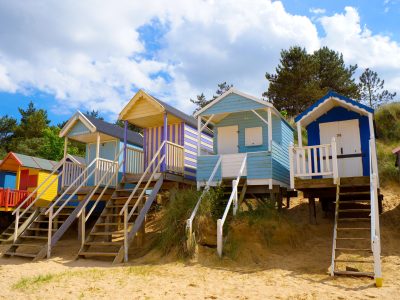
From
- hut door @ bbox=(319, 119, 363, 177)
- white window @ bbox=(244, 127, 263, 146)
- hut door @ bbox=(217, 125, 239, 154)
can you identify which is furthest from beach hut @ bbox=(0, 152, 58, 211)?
hut door @ bbox=(319, 119, 363, 177)

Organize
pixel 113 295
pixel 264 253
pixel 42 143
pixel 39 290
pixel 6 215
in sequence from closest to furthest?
pixel 113 295 < pixel 39 290 < pixel 264 253 < pixel 6 215 < pixel 42 143

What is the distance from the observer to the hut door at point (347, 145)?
40.9ft

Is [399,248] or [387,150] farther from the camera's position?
[387,150]

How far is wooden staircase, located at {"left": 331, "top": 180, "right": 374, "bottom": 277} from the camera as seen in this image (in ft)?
25.9

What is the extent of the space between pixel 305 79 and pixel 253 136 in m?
19.5

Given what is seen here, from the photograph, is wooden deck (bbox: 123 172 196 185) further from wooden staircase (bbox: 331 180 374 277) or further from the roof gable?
wooden staircase (bbox: 331 180 374 277)

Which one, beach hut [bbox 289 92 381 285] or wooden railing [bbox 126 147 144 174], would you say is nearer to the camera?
beach hut [bbox 289 92 381 285]

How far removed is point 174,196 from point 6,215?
12748 millimetres

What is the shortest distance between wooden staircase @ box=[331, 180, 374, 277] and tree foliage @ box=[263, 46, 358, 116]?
63.9 feet

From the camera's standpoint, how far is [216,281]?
24.8ft

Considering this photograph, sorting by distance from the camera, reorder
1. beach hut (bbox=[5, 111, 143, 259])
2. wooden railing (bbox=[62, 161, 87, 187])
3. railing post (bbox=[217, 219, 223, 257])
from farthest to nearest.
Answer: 1. wooden railing (bbox=[62, 161, 87, 187])
2. beach hut (bbox=[5, 111, 143, 259])
3. railing post (bbox=[217, 219, 223, 257])

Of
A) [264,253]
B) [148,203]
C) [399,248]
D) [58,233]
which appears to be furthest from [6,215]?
[399,248]

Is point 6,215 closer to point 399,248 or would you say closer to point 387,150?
point 399,248

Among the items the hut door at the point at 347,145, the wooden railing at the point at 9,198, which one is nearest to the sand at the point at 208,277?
the hut door at the point at 347,145
